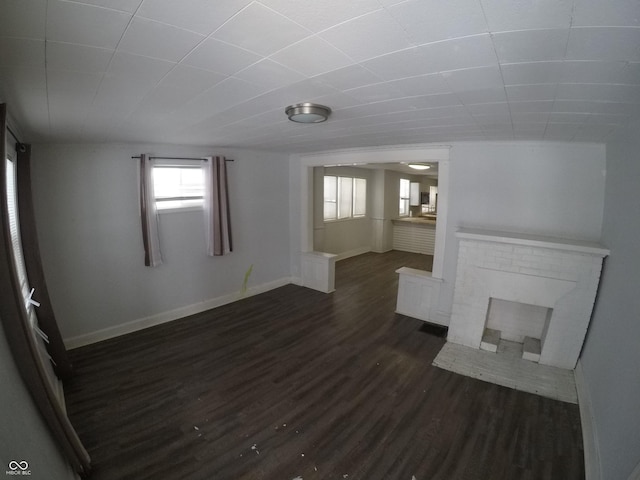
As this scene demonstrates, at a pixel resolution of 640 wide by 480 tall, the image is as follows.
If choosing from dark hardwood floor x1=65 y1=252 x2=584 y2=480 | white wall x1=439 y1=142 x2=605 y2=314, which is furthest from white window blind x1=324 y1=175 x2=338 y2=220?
dark hardwood floor x1=65 y1=252 x2=584 y2=480

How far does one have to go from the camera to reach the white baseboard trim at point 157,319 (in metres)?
2.95

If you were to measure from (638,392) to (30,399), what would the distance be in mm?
3030

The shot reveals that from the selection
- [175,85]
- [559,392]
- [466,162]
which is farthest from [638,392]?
[175,85]

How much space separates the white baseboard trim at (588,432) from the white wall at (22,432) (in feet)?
9.42

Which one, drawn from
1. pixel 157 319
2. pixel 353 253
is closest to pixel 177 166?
pixel 157 319

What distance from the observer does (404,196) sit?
885 centimetres

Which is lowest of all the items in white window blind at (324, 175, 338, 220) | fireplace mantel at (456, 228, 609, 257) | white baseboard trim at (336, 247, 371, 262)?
white baseboard trim at (336, 247, 371, 262)

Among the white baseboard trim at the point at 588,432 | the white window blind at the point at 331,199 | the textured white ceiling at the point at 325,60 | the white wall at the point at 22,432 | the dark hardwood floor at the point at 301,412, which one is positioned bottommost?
the dark hardwood floor at the point at 301,412

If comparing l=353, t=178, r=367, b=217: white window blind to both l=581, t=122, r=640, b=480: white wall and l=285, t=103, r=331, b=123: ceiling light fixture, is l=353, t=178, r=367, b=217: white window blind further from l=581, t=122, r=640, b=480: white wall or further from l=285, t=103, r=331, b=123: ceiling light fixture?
l=285, t=103, r=331, b=123: ceiling light fixture

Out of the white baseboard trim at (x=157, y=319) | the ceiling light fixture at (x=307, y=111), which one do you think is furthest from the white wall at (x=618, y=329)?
the white baseboard trim at (x=157, y=319)

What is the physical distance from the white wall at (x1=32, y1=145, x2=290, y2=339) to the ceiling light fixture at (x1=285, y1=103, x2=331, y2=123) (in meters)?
2.42

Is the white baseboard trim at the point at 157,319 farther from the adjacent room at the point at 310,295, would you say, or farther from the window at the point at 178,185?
the window at the point at 178,185

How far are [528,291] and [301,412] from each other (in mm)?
2565

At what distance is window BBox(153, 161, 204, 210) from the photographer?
11.1 ft
